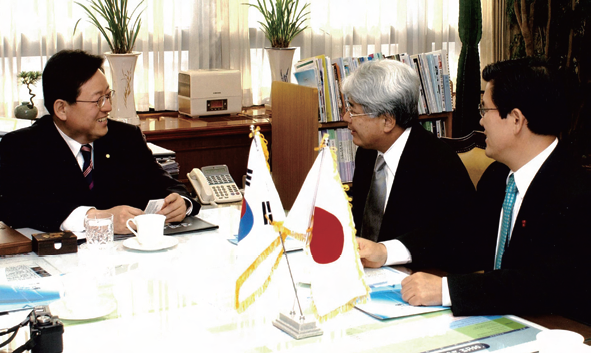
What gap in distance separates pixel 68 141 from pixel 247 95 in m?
1.85

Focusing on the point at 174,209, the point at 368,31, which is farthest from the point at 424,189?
the point at 368,31

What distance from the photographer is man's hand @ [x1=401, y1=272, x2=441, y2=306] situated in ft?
5.41

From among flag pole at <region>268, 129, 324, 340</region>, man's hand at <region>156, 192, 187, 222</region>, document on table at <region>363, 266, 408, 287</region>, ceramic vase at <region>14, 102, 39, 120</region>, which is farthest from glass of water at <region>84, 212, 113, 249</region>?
ceramic vase at <region>14, 102, 39, 120</region>

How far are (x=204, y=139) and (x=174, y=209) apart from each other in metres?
1.31

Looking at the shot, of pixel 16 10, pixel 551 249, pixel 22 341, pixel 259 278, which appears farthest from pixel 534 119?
pixel 16 10

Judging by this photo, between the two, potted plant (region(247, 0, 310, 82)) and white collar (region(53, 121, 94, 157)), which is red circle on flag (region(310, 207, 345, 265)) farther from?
potted plant (region(247, 0, 310, 82))

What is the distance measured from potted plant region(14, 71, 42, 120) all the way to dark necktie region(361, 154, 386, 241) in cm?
183

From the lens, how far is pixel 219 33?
4219mm

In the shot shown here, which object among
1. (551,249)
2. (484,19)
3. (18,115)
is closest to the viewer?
(551,249)

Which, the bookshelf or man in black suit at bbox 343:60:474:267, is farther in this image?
the bookshelf

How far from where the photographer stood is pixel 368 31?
4676 mm

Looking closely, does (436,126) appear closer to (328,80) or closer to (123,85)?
(328,80)

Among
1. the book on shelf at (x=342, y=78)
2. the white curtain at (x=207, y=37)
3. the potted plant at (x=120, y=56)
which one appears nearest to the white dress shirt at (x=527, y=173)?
the book on shelf at (x=342, y=78)

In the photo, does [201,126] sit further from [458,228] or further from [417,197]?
[458,228]
